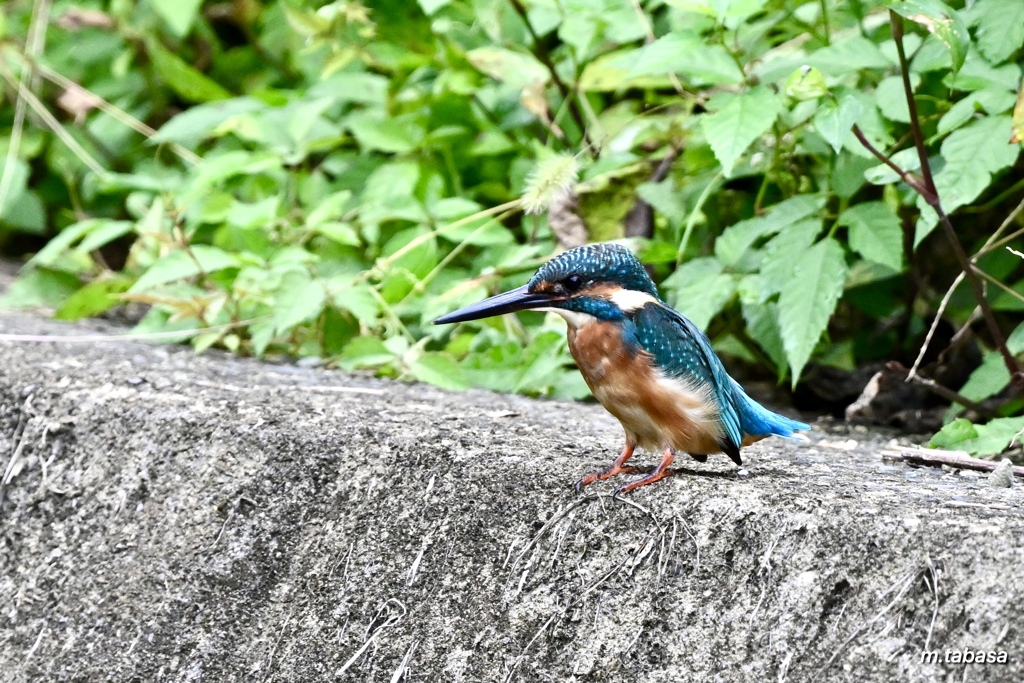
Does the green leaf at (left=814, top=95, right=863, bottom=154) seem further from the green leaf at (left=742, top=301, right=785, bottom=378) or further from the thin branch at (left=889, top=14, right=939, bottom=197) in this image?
the green leaf at (left=742, top=301, right=785, bottom=378)

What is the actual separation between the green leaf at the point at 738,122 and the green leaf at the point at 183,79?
2959 mm

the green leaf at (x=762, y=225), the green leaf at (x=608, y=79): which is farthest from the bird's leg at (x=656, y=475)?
the green leaf at (x=608, y=79)

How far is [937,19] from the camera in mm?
2215

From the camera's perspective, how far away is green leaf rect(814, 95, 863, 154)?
7.95 feet

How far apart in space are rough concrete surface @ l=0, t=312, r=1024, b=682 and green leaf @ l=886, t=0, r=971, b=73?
2.66 ft

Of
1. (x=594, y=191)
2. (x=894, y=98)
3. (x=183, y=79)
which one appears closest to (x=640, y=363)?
(x=894, y=98)

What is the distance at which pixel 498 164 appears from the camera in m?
4.03

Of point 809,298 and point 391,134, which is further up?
point 391,134

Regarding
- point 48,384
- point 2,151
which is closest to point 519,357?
point 48,384

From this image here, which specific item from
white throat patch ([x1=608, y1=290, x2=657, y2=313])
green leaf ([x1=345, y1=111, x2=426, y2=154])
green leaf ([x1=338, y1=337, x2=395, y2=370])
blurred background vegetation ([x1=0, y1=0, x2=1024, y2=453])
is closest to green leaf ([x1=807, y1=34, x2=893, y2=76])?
blurred background vegetation ([x1=0, y1=0, x2=1024, y2=453])

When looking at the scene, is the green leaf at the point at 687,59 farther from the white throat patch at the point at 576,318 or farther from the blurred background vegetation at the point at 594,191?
the white throat patch at the point at 576,318

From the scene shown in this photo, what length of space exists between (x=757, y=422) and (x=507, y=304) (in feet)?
1.69

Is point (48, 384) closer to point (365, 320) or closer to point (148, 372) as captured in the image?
point (148, 372)

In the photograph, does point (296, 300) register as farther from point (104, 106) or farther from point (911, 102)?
point (104, 106)
